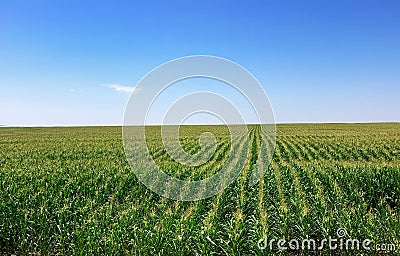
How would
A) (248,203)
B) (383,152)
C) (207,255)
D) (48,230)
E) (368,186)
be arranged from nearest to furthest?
(207,255) → (48,230) → (248,203) → (368,186) → (383,152)

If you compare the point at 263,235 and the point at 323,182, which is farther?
the point at 323,182

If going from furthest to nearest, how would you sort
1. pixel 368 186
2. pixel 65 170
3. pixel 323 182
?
pixel 65 170, pixel 323 182, pixel 368 186

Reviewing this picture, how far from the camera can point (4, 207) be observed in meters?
8.32

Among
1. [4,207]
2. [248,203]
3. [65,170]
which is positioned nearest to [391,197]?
[248,203]

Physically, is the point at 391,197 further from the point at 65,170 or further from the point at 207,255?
the point at 65,170

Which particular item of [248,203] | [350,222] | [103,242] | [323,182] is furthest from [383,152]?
[103,242]

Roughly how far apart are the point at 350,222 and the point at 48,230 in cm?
625

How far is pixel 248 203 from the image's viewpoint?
9766mm

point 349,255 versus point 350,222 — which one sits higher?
point 350,222

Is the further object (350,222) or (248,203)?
(248,203)

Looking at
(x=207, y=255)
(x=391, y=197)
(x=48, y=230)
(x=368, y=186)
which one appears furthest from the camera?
(x=368, y=186)

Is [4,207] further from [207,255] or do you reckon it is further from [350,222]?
[350,222]

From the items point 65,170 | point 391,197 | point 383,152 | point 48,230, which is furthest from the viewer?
point 383,152

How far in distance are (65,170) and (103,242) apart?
29.8 ft
